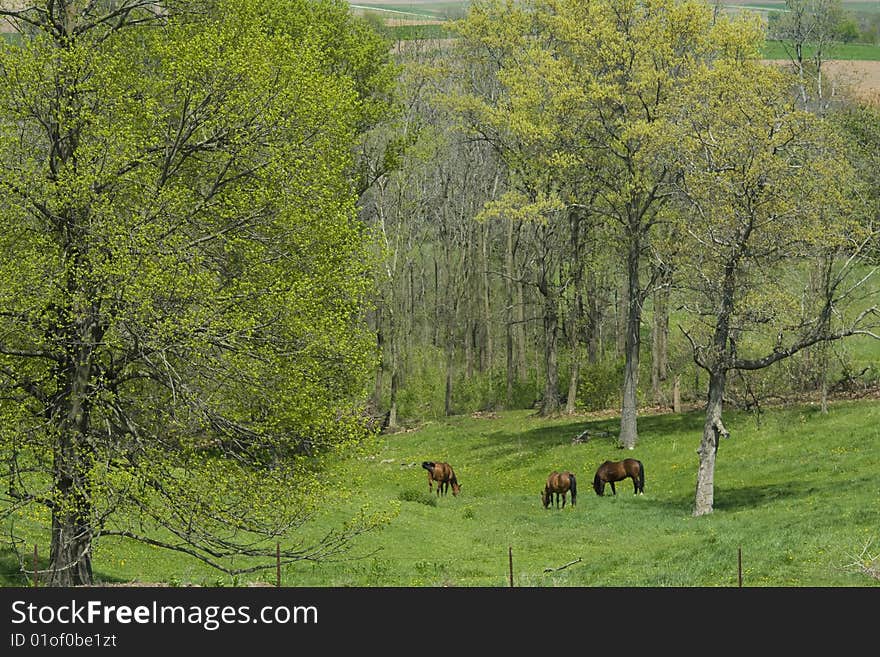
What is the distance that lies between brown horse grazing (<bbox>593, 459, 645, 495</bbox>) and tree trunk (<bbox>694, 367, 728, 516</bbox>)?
484 centimetres

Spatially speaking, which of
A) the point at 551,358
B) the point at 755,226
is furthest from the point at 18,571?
the point at 551,358

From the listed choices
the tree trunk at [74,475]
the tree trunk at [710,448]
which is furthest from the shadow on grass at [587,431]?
the tree trunk at [74,475]

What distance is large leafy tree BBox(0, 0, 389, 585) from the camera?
22875 millimetres

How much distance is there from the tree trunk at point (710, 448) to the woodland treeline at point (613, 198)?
67.1 inches

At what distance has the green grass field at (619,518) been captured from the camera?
26.5 metres

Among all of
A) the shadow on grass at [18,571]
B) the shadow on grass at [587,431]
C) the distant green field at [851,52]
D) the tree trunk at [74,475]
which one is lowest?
the shadow on grass at [18,571]

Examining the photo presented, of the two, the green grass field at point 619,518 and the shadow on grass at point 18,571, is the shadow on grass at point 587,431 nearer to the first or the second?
the green grass field at point 619,518

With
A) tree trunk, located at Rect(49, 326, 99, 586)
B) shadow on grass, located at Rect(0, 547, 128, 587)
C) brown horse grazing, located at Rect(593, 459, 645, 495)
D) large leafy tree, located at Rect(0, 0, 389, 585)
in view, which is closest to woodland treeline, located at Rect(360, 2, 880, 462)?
brown horse grazing, located at Rect(593, 459, 645, 495)

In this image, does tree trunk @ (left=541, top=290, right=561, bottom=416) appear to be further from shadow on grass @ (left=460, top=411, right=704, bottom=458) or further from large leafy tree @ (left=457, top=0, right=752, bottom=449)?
large leafy tree @ (left=457, top=0, right=752, bottom=449)

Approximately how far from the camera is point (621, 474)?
4384 cm

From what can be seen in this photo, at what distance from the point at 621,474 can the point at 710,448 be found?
6.20m

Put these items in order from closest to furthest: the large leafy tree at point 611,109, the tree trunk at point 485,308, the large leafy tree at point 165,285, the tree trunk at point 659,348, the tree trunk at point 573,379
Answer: the large leafy tree at point 165,285, the large leafy tree at point 611,109, the tree trunk at point 659,348, the tree trunk at point 573,379, the tree trunk at point 485,308

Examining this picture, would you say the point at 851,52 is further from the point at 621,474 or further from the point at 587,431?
the point at 621,474
